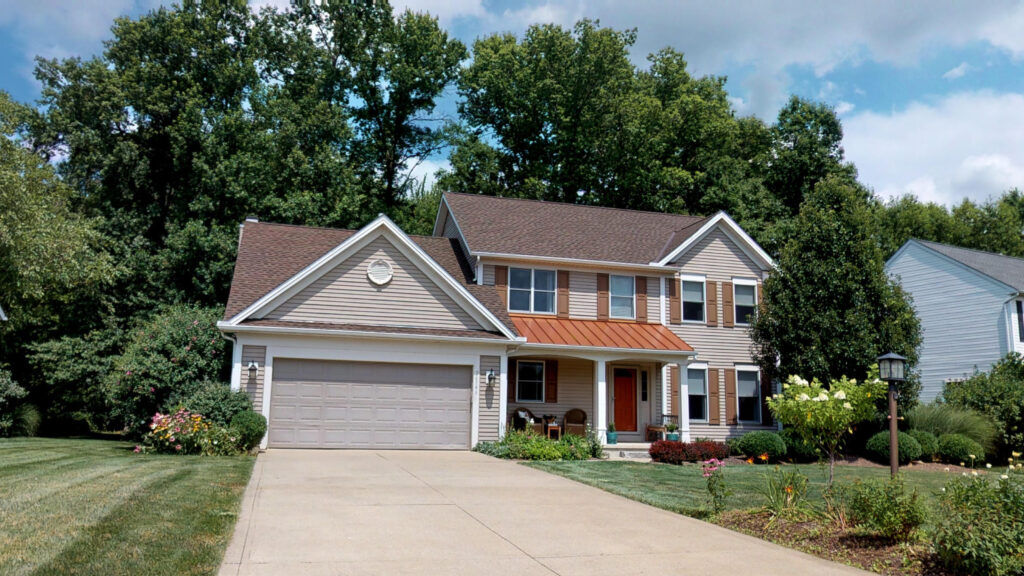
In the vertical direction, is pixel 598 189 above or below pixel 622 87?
below

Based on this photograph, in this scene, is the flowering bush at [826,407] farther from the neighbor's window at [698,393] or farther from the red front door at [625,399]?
the neighbor's window at [698,393]

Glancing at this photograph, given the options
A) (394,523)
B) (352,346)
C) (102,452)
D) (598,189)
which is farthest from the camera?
(598,189)

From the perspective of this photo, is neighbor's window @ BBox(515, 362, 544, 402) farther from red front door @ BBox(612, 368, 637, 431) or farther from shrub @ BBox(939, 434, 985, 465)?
shrub @ BBox(939, 434, 985, 465)

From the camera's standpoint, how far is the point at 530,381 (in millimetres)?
22156

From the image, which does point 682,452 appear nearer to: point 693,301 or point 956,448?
point 693,301

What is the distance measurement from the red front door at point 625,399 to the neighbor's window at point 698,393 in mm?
1773

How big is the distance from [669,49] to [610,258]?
2344 cm

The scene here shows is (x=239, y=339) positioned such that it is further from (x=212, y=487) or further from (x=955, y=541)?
(x=955, y=541)

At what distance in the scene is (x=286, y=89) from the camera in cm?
3291

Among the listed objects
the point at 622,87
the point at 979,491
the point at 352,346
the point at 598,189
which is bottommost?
the point at 979,491

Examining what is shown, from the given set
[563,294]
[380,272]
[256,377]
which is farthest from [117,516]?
[563,294]

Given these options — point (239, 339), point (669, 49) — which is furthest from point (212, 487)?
point (669, 49)

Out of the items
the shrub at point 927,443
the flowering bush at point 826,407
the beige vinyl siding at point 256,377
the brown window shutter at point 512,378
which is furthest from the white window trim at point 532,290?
the flowering bush at point 826,407

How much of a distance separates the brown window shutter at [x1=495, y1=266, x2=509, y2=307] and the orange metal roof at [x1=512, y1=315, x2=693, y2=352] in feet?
2.33
